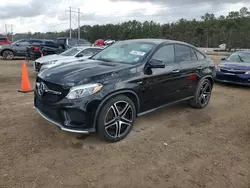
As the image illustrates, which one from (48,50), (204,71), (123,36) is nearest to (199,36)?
(123,36)

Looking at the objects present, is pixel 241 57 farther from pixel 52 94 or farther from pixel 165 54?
pixel 52 94

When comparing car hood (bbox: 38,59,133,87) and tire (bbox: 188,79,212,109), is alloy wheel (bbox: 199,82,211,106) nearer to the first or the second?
tire (bbox: 188,79,212,109)

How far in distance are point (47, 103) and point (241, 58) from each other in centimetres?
852

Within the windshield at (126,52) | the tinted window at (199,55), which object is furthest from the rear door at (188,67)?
the windshield at (126,52)

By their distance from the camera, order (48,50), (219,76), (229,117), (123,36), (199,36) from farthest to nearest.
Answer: (123,36) < (199,36) < (48,50) < (219,76) < (229,117)

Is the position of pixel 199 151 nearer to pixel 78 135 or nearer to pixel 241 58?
pixel 78 135

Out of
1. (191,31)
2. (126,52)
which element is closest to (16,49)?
(126,52)

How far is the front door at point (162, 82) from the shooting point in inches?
167

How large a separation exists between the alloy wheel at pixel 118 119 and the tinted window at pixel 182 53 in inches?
69.9

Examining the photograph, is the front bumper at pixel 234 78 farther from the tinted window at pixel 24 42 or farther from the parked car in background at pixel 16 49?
the tinted window at pixel 24 42

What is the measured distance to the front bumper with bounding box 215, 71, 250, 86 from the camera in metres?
8.49

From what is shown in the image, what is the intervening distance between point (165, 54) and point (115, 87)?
156cm

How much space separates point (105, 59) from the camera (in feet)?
15.6

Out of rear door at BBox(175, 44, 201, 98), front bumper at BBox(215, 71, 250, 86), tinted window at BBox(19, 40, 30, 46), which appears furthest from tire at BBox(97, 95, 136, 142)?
tinted window at BBox(19, 40, 30, 46)
